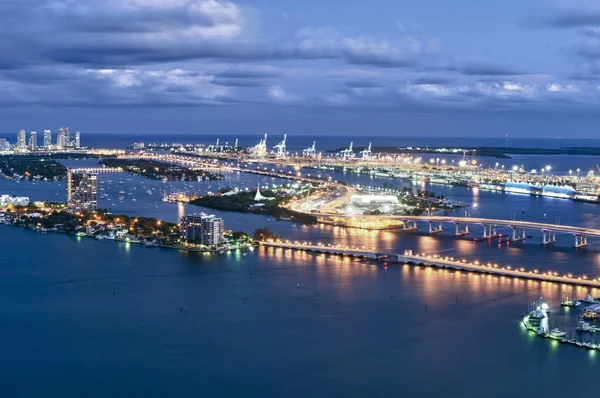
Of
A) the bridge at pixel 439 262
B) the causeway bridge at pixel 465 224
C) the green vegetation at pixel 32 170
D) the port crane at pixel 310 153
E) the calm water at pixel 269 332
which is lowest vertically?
the calm water at pixel 269 332

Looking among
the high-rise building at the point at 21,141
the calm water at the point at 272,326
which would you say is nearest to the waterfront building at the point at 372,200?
the calm water at the point at 272,326

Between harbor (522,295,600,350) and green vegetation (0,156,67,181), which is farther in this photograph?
green vegetation (0,156,67,181)

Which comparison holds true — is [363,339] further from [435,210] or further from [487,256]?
[435,210]

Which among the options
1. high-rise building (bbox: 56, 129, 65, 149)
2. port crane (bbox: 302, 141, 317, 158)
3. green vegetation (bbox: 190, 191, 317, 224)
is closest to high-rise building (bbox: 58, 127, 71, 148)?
high-rise building (bbox: 56, 129, 65, 149)

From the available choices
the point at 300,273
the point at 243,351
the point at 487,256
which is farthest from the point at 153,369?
the point at 487,256

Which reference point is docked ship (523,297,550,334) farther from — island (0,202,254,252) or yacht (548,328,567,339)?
island (0,202,254,252)

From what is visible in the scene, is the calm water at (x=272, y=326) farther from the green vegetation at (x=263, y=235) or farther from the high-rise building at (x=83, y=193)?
the high-rise building at (x=83, y=193)
